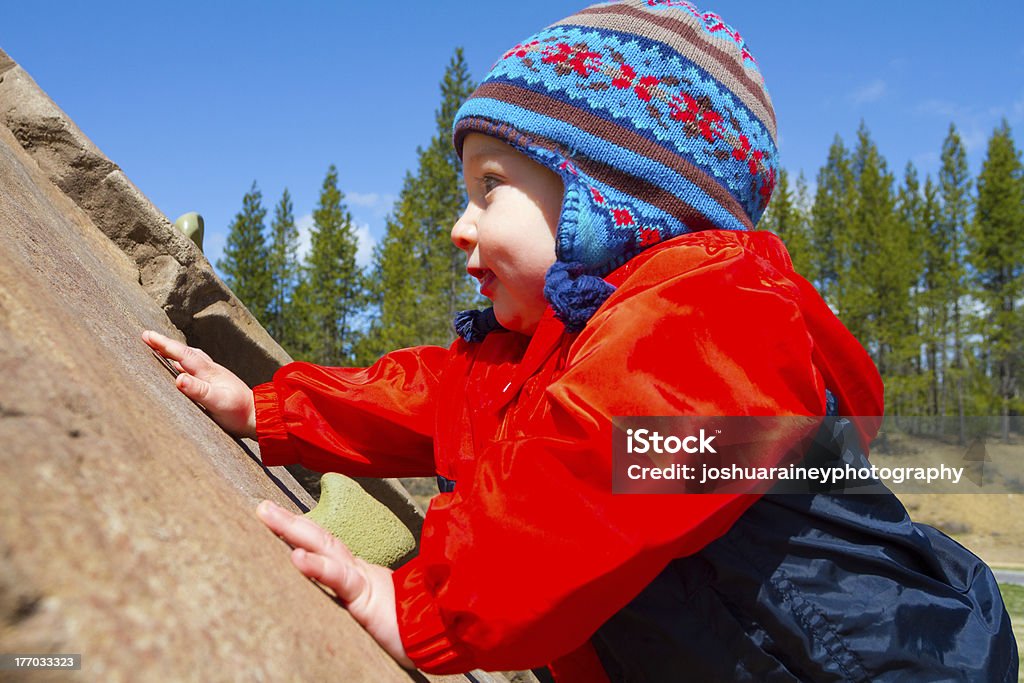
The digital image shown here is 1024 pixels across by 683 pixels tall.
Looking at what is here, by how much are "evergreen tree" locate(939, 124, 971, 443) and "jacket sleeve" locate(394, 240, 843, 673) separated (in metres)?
24.8

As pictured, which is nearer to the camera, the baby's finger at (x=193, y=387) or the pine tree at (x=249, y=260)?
the baby's finger at (x=193, y=387)

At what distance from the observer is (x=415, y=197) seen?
23172 mm

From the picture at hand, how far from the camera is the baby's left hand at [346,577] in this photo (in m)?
1.18

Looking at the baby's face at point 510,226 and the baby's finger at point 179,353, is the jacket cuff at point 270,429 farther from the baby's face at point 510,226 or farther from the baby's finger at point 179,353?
the baby's face at point 510,226

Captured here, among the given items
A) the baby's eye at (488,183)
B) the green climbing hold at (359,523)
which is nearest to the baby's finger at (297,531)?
the green climbing hold at (359,523)

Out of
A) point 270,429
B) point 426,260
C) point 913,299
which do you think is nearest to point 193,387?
point 270,429

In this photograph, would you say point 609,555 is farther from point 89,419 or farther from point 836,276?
point 836,276

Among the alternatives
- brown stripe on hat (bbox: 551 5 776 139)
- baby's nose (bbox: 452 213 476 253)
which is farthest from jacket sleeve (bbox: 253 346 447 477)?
brown stripe on hat (bbox: 551 5 776 139)

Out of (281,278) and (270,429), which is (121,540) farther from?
(281,278)

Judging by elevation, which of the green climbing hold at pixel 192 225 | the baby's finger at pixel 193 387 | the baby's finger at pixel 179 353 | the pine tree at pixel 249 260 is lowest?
the baby's finger at pixel 193 387

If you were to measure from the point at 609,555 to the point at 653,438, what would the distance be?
0.63 ft

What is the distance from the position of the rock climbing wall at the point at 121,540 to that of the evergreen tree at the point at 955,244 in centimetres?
2534

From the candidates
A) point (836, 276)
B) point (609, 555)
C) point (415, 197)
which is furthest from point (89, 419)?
point (836, 276)

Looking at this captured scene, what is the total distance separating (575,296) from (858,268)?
2557 cm
